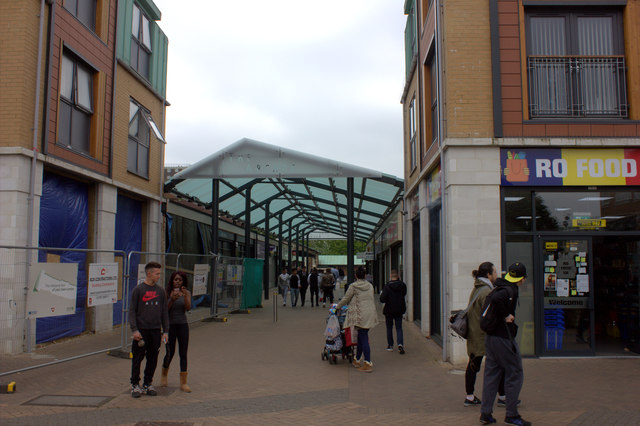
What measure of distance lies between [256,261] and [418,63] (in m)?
10.9

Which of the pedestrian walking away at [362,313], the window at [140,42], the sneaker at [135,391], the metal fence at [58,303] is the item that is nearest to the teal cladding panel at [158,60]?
the window at [140,42]

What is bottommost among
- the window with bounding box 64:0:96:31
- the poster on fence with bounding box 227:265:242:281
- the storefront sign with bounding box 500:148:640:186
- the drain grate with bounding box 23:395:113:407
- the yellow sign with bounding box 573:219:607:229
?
the drain grate with bounding box 23:395:113:407

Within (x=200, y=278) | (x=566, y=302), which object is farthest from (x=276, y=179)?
(x=566, y=302)

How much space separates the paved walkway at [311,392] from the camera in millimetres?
5863

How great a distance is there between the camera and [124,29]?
14227mm

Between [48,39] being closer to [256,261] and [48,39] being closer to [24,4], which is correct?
[24,4]

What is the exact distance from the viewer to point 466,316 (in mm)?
6477

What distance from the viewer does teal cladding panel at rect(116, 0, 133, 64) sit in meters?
13.9

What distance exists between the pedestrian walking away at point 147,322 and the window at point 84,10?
7.75 m

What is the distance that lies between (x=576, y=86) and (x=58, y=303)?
30.5 feet

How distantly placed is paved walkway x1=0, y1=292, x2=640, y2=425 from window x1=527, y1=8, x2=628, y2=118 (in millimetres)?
4388

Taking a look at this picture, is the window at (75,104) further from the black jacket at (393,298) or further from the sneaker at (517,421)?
the sneaker at (517,421)

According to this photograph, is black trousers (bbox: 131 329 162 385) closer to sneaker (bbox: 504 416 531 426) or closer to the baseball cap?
sneaker (bbox: 504 416 531 426)

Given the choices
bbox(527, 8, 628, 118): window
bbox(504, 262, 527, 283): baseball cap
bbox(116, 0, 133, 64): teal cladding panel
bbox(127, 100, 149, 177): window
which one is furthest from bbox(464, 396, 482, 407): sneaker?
bbox(116, 0, 133, 64): teal cladding panel
